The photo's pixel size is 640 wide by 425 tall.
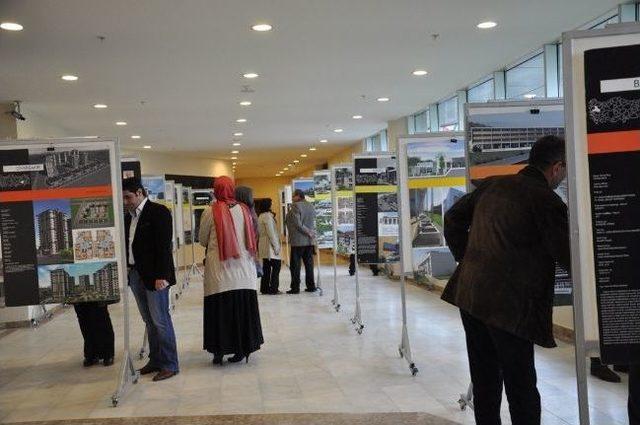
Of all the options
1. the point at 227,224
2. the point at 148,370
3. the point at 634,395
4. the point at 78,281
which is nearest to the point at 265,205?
the point at 227,224

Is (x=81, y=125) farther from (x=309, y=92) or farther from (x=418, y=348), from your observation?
(x=418, y=348)

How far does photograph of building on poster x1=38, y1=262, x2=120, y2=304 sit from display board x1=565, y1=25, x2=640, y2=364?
342 cm

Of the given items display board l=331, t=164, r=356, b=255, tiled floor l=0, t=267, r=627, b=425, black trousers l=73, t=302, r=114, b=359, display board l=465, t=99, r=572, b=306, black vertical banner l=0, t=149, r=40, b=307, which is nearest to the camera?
display board l=465, t=99, r=572, b=306

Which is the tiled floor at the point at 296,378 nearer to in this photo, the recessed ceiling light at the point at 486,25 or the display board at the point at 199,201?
the recessed ceiling light at the point at 486,25

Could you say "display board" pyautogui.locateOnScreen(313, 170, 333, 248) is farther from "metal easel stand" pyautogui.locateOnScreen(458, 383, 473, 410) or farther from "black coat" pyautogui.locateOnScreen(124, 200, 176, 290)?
"metal easel stand" pyautogui.locateOnScreen(458, 383, 473, 410)

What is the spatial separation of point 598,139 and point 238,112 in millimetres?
9014

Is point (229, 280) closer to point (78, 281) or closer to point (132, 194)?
point (132, 194)

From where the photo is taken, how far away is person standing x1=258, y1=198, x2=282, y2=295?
979 cm

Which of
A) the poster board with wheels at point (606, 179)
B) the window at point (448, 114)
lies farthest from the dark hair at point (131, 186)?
the window at point (448, 114)

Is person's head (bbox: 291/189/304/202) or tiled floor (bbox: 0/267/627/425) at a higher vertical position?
person's head (bbox: 291/189/304/202)

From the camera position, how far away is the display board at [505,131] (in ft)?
12.8

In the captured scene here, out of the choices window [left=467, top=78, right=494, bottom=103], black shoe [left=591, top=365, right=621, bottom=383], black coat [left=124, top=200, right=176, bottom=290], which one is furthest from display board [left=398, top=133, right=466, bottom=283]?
window [left=467, top=78, right=494, bottom=103]

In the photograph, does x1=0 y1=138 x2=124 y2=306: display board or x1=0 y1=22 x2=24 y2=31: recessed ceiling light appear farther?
x1=0 y1=22 x2=24 y2=31: recessed ceiling light

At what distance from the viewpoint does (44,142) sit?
14.6 feet
